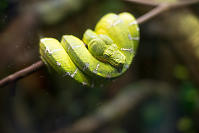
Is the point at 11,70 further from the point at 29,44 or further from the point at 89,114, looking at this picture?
the point at 89,114

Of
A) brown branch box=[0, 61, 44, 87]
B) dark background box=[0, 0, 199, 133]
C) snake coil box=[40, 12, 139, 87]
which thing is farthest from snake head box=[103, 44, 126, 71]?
brown branch box=[0, 61, 44, 87]

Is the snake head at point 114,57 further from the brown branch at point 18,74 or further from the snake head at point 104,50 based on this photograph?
the brown branch at point 18,74

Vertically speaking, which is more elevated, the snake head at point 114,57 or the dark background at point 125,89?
the snake head at point 114,57

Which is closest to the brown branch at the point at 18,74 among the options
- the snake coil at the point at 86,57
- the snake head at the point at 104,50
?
the snake coil at the point at 86,57

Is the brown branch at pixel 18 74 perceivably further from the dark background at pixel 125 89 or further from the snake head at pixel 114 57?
the snake head at pixel 114 57

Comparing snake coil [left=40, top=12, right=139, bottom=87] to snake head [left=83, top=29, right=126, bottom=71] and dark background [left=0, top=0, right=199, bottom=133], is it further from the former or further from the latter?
dark background [left=0, top=0, right=199, bottom=133]

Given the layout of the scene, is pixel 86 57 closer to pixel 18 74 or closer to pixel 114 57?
pixel 114 57

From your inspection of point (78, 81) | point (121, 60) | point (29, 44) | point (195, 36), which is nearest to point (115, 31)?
point (121, 60)

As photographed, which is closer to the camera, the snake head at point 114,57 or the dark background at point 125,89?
the snake head at point 114,57

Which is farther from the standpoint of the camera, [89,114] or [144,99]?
[144,99]

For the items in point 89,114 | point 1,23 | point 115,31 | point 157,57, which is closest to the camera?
point 1,23

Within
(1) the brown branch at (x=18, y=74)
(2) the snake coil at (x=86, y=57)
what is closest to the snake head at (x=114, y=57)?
(2) the snake coil at (x=86, y=57)
